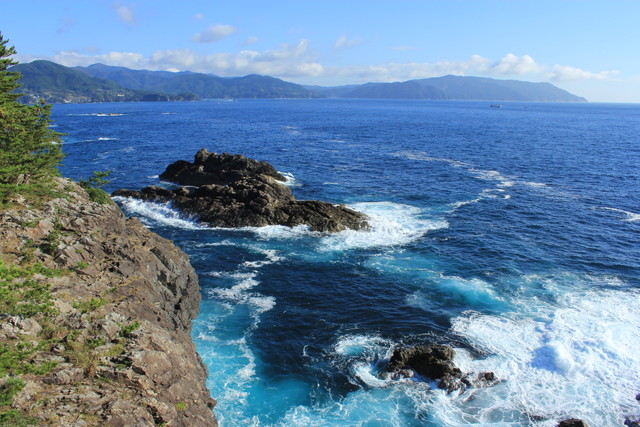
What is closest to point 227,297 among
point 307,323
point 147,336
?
point 307,323

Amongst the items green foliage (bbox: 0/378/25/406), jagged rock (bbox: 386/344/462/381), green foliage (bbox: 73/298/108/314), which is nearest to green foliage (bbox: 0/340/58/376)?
green foliage (bbox: 0/378/25/406)

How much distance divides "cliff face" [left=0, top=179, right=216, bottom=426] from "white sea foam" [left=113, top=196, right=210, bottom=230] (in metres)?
24.0

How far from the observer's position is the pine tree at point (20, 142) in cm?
3319

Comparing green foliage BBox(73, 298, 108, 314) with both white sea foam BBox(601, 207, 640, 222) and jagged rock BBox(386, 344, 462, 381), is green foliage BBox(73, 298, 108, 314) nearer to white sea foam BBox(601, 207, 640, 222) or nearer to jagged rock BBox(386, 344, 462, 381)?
jagged rock BBox(386, 344, 462, 381)

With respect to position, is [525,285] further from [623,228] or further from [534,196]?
[534,196]

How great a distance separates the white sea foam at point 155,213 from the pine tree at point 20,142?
24024 mm

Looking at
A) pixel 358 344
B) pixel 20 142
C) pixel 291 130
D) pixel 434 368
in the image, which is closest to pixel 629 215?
pixel 434 368

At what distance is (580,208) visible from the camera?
2724 inches

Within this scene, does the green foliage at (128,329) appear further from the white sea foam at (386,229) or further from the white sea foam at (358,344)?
the white sea foam at (386,229)

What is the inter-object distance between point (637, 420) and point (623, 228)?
137 ft

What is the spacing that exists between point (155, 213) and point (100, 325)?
44.4 meters

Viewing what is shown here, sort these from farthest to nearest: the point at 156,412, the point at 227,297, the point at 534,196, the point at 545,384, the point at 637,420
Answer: the point at 534,196 → the point at 227,297 → the point at 545,384 → the point at 637,420 → the point at 156,412

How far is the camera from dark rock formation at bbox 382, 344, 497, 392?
30.8 meters

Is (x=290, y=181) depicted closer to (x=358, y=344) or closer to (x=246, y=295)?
(x=246, y=295)
